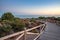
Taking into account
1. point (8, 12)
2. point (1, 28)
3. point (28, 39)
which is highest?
point (8, 12)

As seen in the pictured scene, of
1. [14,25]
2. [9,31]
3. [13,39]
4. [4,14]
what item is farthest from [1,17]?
[13,39]

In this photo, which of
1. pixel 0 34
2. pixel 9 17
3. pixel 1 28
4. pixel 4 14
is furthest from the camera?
pixel 4 14

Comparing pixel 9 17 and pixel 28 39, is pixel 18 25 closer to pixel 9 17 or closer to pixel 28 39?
pixel 28 39

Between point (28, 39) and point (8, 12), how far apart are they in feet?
55.6

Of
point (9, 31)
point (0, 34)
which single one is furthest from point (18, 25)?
point (0, 34)

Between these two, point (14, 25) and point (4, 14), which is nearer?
point (14, 25)

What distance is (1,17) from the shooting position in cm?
2502

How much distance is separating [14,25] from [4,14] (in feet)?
38.4

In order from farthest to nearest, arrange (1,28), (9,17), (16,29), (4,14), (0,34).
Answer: (4,14) → (9,17) → (16,29) → (1,28) → (0,34)

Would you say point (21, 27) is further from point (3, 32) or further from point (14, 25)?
point (3, 32)

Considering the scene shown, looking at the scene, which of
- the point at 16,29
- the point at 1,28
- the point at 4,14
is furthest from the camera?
the point at 4,14

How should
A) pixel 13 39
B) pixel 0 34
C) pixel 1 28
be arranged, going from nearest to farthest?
pixel 13 39
pixel 0 34
pixel 1 28

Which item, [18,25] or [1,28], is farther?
[18,25]

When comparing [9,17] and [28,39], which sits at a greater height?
[9,17]
